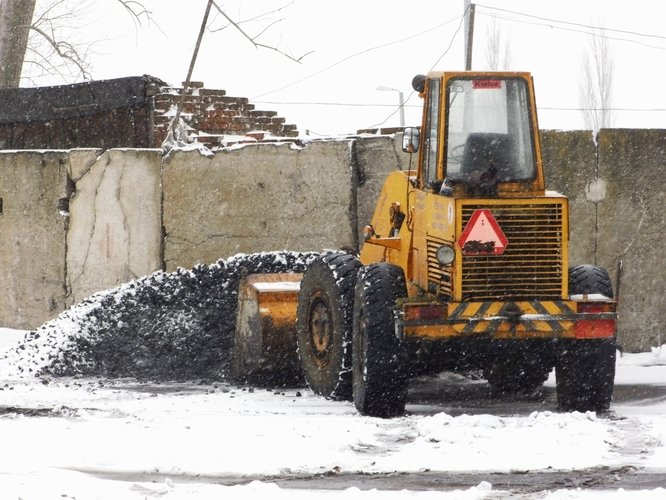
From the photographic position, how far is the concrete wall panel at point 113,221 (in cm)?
1409

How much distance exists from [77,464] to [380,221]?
414 centimetres

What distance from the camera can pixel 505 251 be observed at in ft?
29.2

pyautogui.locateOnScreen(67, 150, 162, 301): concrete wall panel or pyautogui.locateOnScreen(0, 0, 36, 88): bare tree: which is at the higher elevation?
pyautogui.locateOnScreen(0, 0, 36, 88): bare tree

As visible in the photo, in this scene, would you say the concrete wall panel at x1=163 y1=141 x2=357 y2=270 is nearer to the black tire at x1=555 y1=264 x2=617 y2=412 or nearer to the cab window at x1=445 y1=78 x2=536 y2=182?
the cab window at x1=445 y1=78 x2=536 y2=182

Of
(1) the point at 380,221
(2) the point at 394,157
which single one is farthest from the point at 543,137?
(1) the point at 380,221

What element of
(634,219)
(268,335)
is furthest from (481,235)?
(634,219)

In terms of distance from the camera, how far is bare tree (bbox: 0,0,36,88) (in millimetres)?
21000

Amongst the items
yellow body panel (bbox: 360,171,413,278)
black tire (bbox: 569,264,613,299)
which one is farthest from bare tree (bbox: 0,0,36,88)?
black tire (bbox: 569,264,613,299)

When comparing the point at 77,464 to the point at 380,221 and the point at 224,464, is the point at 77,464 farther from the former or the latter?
the point at 380,221

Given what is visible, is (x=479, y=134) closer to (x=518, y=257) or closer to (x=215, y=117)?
(x=518, y=257)

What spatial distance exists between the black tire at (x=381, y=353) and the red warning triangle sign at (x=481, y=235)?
2.02 ft

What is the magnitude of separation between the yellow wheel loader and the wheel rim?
0.11 feet

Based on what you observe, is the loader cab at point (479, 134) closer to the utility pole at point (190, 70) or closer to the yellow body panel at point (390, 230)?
the yellow body panel at point (390, 230)

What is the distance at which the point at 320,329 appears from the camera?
10281mm
